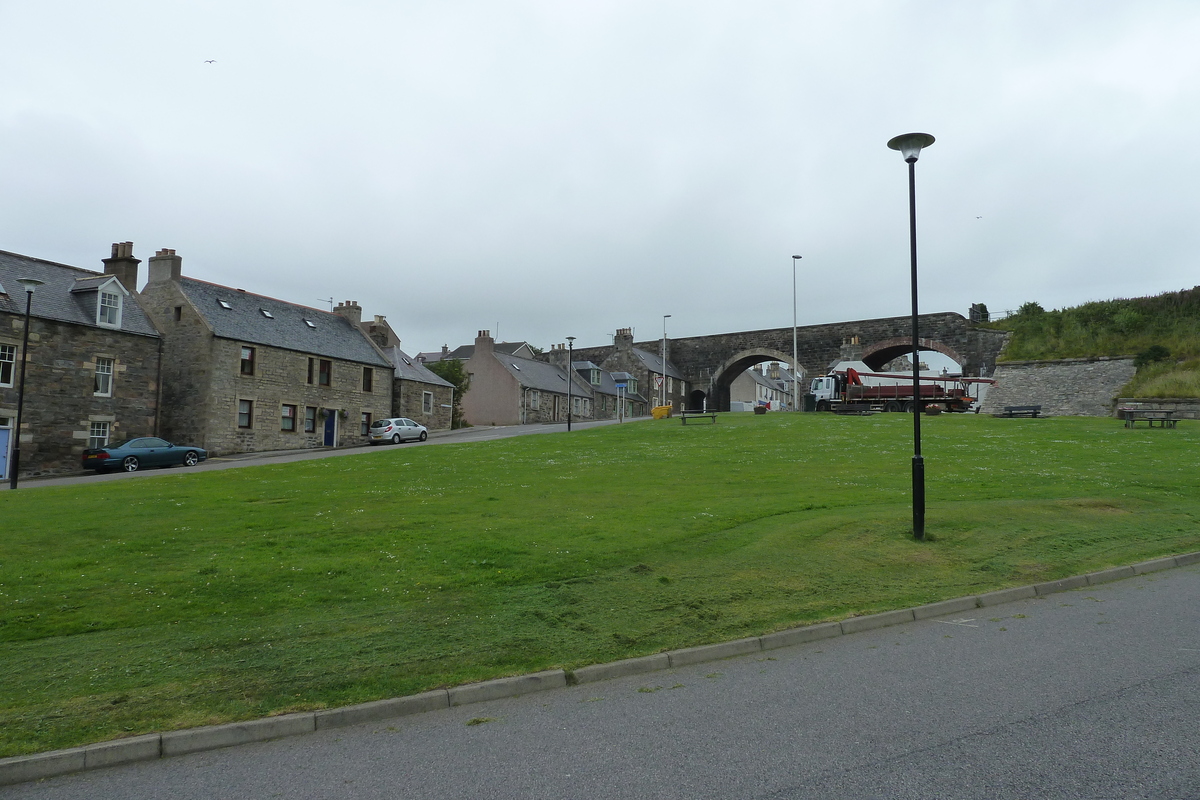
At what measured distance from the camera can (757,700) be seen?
246 inches

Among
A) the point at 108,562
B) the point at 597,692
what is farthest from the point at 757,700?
the point at 108,562

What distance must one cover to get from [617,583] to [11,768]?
236 inches

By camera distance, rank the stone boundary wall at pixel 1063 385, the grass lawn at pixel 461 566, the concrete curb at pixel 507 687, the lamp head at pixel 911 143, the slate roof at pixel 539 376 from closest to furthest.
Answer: the concrete curb at pixel 507 687 → the grass lawn at pixel 461 566 → the lamp head at pixel 911 143 → the stone boundary wall at pixel 1063 385 → the slate roof at pixel 539 376

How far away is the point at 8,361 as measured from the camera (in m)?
30.8

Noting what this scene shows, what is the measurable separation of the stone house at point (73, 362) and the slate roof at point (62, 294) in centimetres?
4

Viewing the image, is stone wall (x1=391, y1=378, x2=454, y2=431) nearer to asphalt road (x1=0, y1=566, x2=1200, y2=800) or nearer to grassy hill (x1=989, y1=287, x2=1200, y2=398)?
grassy hill (x1=989, y1=287, x2=1200, y2=398)

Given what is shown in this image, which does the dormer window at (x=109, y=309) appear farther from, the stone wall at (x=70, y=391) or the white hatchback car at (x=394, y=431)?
the white hatchback car at (x=394, y=431)

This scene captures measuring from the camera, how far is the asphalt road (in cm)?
471

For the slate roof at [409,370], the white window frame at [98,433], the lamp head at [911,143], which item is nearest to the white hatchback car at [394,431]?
the slate roof at [409,370]

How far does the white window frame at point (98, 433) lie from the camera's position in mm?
33688

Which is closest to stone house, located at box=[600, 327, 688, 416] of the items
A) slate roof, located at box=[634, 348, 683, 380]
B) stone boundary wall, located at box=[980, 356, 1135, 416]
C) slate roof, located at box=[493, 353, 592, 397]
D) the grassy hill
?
slate roof, located at box=[634, 348, 683, 380]

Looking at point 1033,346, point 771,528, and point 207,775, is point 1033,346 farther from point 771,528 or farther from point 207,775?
point 207,775

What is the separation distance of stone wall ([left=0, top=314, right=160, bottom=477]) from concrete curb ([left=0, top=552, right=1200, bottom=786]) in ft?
104

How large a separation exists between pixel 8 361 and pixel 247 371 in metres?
10.4
